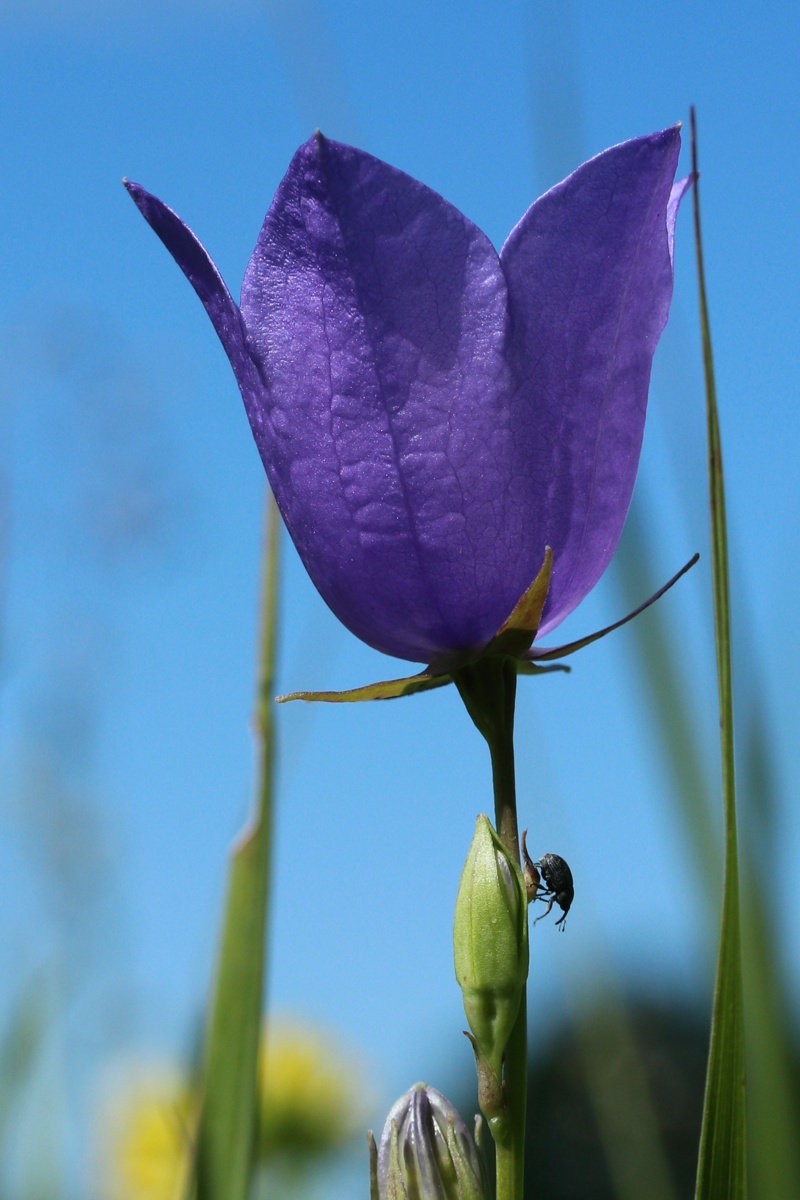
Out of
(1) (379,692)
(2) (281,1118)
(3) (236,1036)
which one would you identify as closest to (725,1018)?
(1) (379,692)

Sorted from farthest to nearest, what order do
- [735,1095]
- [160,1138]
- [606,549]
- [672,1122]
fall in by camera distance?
[672,1122] < [160,1138] < [606,549] < [735,1095]

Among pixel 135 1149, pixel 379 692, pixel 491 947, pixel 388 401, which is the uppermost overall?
pixel 388 401

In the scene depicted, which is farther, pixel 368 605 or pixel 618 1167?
pixel 618 1167

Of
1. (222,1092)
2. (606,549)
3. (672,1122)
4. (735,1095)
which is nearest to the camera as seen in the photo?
(735,1095)

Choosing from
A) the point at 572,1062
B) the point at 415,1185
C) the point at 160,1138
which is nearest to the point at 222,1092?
the point at 415,1185

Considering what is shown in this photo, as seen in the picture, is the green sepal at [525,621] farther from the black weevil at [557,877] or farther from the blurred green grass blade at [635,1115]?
the blurred green grass blade at [635,1115]

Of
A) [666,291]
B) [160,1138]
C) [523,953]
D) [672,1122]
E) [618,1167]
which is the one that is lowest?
[672,1122]

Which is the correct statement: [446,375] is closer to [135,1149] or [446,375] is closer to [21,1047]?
[21,1047]

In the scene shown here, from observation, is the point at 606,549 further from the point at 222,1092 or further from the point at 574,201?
the point at 222,1092
